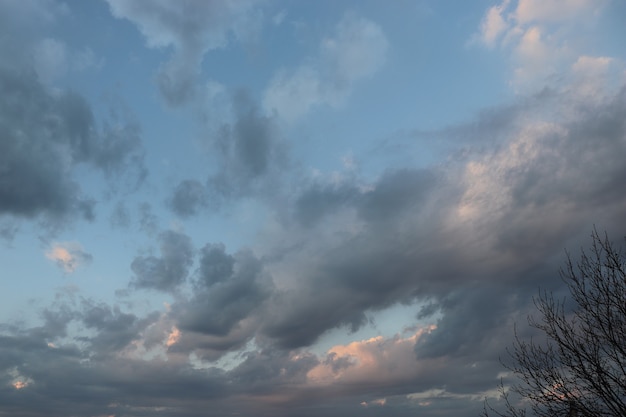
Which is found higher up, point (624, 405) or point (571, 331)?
point (571, 331)

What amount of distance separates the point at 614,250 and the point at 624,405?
17.5 feet

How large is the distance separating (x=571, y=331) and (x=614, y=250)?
3.34 m

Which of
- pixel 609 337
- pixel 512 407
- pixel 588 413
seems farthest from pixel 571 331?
pixel 512 407

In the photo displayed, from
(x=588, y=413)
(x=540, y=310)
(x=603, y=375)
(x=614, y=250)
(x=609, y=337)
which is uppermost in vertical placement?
(x=614, y=250)

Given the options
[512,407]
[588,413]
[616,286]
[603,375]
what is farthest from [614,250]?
[512,407]

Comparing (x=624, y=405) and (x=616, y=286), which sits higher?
(x=616, y=286)

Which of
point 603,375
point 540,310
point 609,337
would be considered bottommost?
point 603,375

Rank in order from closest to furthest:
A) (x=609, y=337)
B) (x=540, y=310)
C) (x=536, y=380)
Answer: (x=609, y=337) → (x=536, y=380) → (x=540, y=310)

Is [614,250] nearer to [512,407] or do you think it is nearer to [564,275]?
[564,275]

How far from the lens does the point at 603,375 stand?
15.7 metres

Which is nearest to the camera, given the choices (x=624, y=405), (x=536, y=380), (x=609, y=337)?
(x=624, y=405)

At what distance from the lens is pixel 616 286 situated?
16.5 m

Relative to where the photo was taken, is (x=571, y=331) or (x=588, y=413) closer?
(x=588, y=413)

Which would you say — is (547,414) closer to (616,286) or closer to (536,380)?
(536,380)
